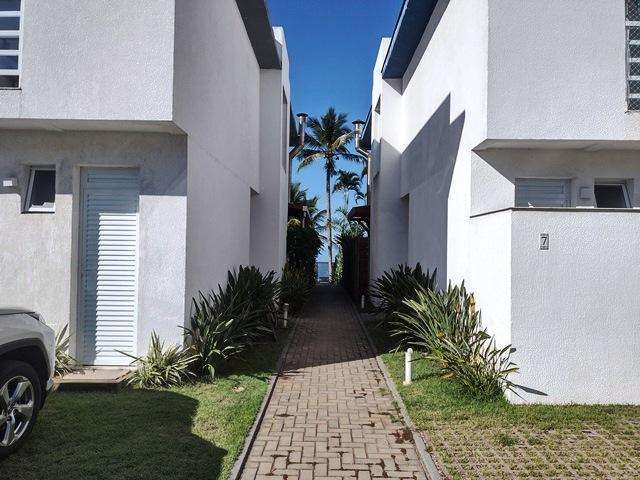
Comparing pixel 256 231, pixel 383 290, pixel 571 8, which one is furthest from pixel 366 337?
pixel 571 8

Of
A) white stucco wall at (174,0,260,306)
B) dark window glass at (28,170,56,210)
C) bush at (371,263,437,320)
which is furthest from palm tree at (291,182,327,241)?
dark window glass at (28,170,56,210)

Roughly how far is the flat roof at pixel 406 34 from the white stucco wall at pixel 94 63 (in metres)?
6.44

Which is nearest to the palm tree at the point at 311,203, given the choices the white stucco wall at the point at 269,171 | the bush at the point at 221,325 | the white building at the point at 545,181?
the white stucco wall at the point at 269,171

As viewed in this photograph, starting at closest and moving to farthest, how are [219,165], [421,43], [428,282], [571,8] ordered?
1. [571,8]
2. [219,165]
3. [428,282]
4. [421,43]

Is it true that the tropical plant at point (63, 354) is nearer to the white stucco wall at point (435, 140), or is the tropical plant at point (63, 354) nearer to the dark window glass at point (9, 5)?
the dark window glass at point (9, 5)

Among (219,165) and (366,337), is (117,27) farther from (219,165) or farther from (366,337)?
(366,337)

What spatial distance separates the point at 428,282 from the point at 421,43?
19.8 ft

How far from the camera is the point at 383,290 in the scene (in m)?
10.5

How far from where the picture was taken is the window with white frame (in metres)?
7.09

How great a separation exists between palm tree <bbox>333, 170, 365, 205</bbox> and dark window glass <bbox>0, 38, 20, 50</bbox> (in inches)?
1006

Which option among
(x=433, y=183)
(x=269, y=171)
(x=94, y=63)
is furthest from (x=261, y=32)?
(x=94, y=63)

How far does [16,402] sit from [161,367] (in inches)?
84.6

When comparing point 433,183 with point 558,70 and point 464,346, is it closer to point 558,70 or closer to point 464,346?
point 558,70

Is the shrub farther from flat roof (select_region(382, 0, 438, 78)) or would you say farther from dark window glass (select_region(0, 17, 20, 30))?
dark window glass (select_region(0, 17, 20, 30))
